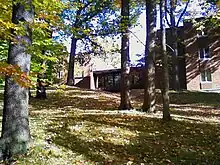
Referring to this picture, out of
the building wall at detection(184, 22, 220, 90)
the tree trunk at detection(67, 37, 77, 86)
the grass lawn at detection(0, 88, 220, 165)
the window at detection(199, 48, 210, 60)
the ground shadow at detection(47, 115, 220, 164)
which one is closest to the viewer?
the grass lawn at detection(0, 88, 220, 165)

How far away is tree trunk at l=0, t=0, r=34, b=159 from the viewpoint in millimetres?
7816

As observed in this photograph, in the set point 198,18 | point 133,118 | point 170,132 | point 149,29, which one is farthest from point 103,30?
point 170,132

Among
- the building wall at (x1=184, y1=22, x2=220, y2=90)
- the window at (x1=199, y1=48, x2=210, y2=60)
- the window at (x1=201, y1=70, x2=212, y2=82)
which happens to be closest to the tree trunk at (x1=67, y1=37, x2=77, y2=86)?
the building wall at (x1=184, y1=22, x2=220, y2=90)

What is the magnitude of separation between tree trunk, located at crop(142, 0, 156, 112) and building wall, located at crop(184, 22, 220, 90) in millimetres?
22730

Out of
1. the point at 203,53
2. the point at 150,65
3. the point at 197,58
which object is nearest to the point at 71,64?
the point at 197,58

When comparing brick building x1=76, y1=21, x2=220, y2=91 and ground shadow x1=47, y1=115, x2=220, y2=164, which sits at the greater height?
brick building x1=76, y1=21, x2=220, y2=91

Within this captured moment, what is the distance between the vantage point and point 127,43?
1631 cm

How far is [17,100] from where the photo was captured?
26.3 feet

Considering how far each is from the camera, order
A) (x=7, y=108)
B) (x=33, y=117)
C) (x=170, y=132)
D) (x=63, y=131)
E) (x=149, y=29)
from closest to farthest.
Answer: (x=7, y=108) < (x=63, y=131) < (x=170, y=132) < (x=33, y=117) < (x=149, y=29)

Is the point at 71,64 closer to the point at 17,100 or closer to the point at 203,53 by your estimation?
the point at 203,53

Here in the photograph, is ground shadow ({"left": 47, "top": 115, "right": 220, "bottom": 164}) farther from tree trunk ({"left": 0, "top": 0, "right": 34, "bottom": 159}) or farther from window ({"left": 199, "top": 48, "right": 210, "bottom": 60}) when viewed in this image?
window ({"left": 199, "top": 48, "right": 210, "bottom": 60})

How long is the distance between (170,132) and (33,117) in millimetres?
5707

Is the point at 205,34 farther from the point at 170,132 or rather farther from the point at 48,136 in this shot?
the point at 48,136

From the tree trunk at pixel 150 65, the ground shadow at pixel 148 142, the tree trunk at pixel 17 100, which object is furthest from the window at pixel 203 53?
the tree trunk at pixel 17 100
